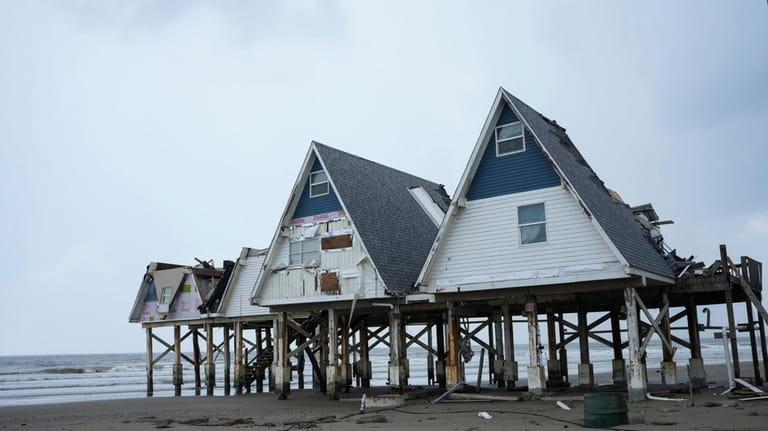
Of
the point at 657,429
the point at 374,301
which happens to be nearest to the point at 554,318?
the point at 374,301

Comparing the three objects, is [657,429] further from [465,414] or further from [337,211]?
[337,211]

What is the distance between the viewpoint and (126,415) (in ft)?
76.3

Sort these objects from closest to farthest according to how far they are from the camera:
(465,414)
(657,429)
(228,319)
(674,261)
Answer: (657,429) < (465,414) < (674,261) < (228,319)

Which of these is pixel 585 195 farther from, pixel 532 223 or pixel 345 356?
pixel 345 356

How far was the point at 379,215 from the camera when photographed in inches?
1030

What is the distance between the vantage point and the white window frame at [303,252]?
84.2 feet

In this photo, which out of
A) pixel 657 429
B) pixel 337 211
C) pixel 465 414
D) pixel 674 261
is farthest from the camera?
pixel 337 211

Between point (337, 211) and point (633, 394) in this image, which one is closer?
point (633, 394)

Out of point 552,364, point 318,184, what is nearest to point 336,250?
point 318,184

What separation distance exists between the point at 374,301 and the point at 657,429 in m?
12.2

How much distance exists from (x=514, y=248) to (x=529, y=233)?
61 centimetres

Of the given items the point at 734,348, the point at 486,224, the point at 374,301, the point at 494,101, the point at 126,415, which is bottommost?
the point at 126,415

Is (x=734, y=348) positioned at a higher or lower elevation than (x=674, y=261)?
lower

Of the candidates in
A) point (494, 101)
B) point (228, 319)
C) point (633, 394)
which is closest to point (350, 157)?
point (494, 101)
